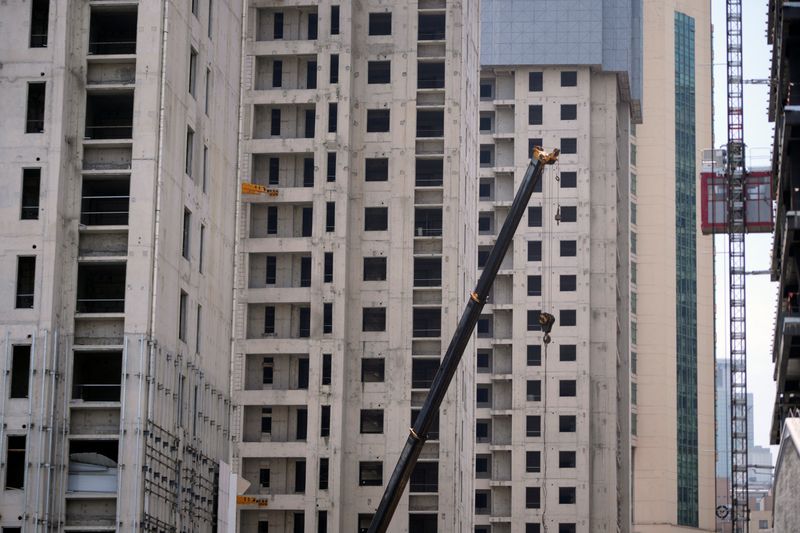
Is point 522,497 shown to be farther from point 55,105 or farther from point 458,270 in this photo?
point 55,105

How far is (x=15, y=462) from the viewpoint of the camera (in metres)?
76.0

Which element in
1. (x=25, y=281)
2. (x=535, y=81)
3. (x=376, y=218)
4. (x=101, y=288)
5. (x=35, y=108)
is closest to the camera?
(x=25, y=281)

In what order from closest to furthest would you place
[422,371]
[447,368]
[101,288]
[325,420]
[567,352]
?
1. [447,368]
2. [101,288]
3. [325,420]
4. [422,371]
5. [567,352]

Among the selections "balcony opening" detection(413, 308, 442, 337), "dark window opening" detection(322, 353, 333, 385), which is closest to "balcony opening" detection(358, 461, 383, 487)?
"dark window opening" detection(322, 353, 333, 385)

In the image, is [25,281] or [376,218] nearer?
[25,281]

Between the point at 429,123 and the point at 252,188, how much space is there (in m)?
14.1

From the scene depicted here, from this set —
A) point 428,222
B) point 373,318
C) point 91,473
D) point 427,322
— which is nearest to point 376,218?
point 428,222

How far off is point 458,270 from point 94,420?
50.1m

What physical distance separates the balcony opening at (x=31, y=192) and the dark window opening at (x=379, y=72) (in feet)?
166

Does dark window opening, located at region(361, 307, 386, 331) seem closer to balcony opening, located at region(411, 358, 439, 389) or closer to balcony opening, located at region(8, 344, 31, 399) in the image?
balcony opening, located at region(411, 358, 439, 389)

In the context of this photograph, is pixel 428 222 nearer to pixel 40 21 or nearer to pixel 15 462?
pixel 40 21

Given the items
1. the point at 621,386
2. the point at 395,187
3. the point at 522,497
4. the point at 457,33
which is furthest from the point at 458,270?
the point at 621,386

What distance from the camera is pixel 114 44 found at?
8281 cm

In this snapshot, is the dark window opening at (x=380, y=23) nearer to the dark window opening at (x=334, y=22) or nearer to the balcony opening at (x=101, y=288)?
the dark window opening at (x=334, y=22)
